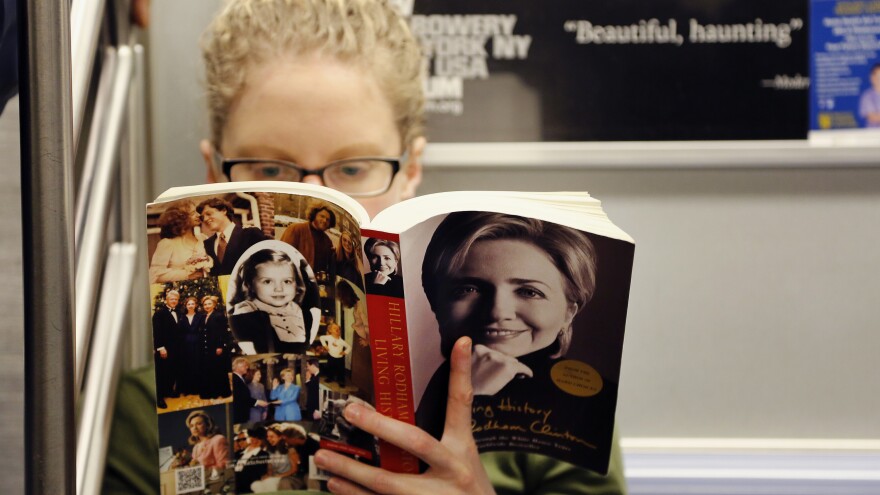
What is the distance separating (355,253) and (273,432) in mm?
203

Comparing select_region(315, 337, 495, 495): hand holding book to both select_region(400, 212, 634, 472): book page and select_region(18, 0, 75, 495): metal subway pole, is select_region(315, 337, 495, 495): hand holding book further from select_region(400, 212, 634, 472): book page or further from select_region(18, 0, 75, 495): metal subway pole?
select_region(18, 0, 75, 495): metal subway pole

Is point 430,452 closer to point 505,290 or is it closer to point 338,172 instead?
point 505,290

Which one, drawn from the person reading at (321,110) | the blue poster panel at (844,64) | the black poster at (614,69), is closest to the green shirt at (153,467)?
the person reading at (321,110)

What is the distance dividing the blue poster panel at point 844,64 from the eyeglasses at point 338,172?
0.69 metres

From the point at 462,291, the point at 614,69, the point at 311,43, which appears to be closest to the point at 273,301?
the point at 462,291

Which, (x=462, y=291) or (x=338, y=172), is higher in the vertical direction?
(x=338, y=172)

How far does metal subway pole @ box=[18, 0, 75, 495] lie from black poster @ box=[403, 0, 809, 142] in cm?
70

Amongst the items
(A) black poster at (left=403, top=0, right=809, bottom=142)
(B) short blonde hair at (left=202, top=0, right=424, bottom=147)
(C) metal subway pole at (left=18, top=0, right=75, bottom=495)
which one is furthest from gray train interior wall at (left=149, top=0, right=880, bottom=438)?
(C) metal subway pole at (left=18, top=0, right=75, bottom=495)

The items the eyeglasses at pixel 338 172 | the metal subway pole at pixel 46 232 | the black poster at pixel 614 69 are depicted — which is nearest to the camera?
the metal subway pole at pixel 46 232

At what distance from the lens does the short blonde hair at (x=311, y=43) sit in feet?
3.15

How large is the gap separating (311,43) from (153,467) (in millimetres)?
594

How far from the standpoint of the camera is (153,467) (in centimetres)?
97

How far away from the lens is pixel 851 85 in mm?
1145

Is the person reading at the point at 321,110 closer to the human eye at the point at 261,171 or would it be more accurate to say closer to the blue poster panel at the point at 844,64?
the human eye at the point at 261,171
